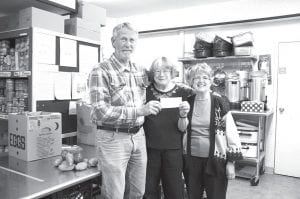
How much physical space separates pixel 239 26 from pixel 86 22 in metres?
2.62

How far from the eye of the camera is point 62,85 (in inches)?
96.5

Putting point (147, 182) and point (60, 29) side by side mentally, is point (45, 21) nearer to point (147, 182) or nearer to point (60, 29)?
point (60, 29)

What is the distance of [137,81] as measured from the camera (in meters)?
1.68

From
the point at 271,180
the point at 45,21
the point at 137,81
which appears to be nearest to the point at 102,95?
the point at 137,81

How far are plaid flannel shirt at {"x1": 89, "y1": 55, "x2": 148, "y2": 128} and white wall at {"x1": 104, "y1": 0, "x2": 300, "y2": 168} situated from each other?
306cm

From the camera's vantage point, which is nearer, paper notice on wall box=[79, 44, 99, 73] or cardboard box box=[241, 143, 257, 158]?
paper notice on wall box=[79, 44, 99, 73]

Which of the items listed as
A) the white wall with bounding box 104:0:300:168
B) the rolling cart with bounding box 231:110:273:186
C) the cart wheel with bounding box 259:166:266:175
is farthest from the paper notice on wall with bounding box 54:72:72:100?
the cart wheel with bounding box 259:166:266:175

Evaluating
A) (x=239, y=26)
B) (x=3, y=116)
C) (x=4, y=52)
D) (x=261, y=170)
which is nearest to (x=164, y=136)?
(x=3, y=116)

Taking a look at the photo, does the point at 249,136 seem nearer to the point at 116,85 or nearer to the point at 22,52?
the point at 116,85

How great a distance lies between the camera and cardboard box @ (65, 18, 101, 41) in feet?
8.39

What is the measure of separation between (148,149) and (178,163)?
227 millimetres

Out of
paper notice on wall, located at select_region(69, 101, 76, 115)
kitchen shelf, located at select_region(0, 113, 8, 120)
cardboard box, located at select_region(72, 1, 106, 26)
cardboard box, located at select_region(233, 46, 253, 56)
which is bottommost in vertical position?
kitchen shelf, located at select_region(0, 113, 8, 120)

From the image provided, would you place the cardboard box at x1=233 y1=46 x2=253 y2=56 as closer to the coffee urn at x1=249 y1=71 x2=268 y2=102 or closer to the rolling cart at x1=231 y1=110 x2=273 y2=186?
the coffee urn at x1=249 y1=71 x2=268 y2=102

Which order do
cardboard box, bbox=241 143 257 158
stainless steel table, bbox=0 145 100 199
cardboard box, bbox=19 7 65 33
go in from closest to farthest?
stainless steel table, bbox=0 145 100 199, cardboard box, bbox=19 7 65 33, cardboard box, bbox=241 143 257 158
